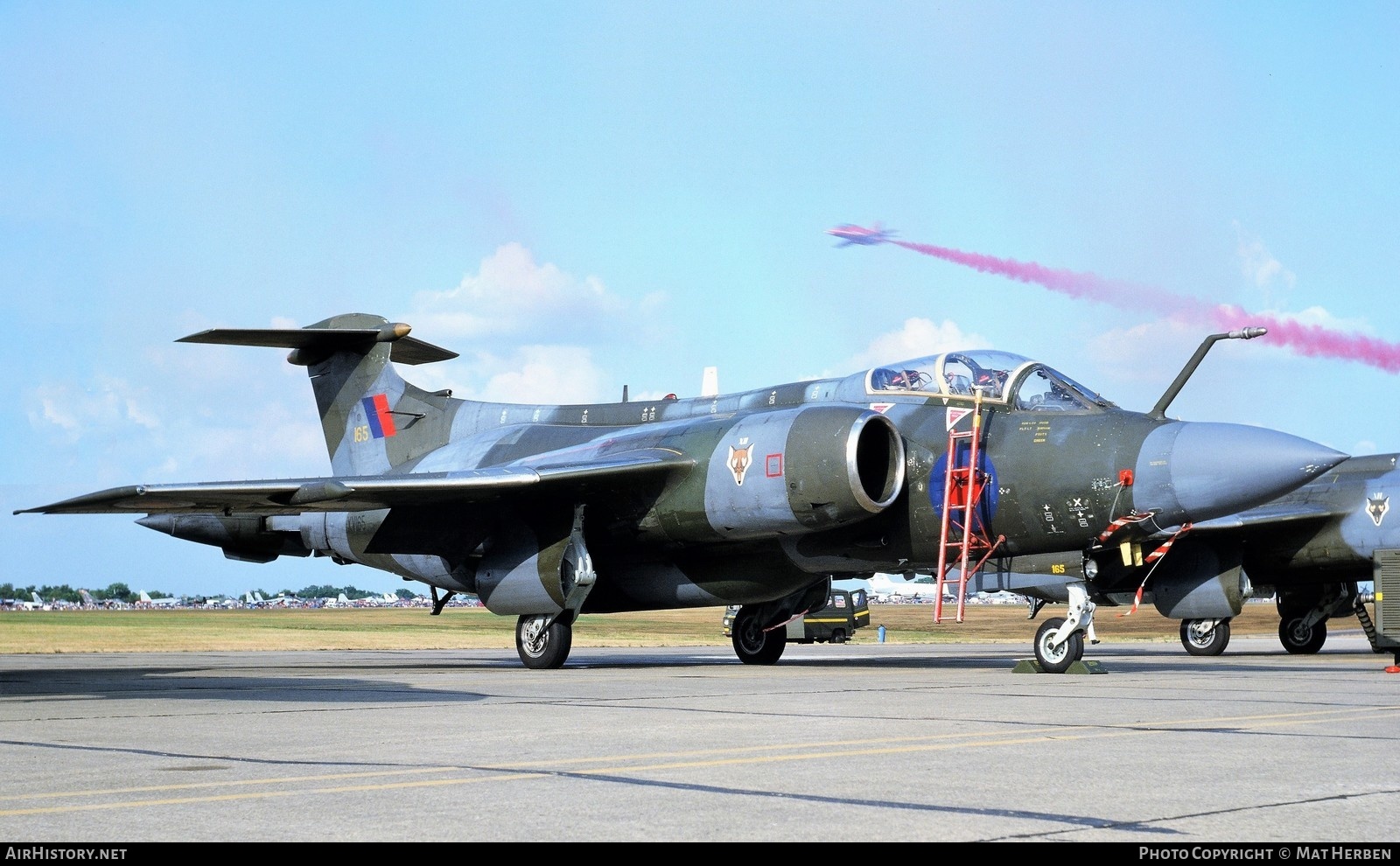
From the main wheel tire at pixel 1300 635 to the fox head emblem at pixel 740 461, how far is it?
12.9 m

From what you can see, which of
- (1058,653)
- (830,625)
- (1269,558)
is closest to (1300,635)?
(1269,558)

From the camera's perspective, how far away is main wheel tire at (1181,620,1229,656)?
22453 mm

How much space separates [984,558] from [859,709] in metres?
5.53

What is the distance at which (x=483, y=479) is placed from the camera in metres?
16.2

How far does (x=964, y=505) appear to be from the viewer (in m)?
14.7


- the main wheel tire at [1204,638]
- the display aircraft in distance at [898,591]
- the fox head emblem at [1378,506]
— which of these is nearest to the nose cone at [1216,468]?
the fox head emblem at [1378,506]

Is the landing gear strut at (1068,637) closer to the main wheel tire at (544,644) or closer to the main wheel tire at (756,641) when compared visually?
the main wheel tire at (756,641)

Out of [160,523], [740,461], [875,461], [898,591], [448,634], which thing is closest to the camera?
[740,461]

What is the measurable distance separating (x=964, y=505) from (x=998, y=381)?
4.82 ft

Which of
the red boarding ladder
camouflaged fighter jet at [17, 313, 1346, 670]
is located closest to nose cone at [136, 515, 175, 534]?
camouflaged fighter jet at [17, 313, 1346, 670]

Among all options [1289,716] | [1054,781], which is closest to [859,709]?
[1289,716]

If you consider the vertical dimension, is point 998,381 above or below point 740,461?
above

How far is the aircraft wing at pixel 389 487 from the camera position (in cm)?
1548

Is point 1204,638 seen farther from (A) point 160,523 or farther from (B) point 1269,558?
(A) point 160,523
